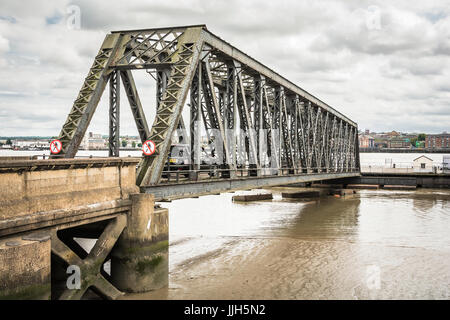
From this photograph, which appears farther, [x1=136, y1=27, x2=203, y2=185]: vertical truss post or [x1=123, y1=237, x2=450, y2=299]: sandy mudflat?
[x1=136, y1=27, x2=203, y2=185]: vertical truss post

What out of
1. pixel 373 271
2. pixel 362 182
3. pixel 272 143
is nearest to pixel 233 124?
pixel 272 143

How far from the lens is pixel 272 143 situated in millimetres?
27344

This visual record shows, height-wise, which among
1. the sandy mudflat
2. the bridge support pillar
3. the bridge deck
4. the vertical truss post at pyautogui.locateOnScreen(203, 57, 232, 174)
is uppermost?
the vertical truss post at pyautogui.locateOnScreen(203, 57, 232, 174)

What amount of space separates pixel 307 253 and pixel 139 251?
1034 cm

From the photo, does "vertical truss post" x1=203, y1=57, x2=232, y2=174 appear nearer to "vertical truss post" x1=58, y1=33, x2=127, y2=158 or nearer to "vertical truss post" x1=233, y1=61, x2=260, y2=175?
"vertical truss post" x1=233, y1=61, x2=260, y2=175

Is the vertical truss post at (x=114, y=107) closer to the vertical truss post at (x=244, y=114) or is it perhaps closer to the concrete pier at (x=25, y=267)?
the vertical truss post at (x=244, y=114)

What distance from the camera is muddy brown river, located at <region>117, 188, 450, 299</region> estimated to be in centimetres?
1504

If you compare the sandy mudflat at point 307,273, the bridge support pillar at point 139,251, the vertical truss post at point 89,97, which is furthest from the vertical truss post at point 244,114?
the bridge support pillar at point 139,251

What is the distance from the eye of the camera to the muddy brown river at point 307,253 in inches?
592

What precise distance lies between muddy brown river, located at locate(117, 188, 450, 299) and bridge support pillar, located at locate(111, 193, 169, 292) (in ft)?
1.72

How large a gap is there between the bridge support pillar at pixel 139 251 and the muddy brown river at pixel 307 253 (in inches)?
20.6

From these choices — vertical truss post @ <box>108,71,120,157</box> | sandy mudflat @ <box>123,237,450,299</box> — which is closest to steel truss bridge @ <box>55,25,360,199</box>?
vertical truss post @ <box>108,71,120,157</box>
